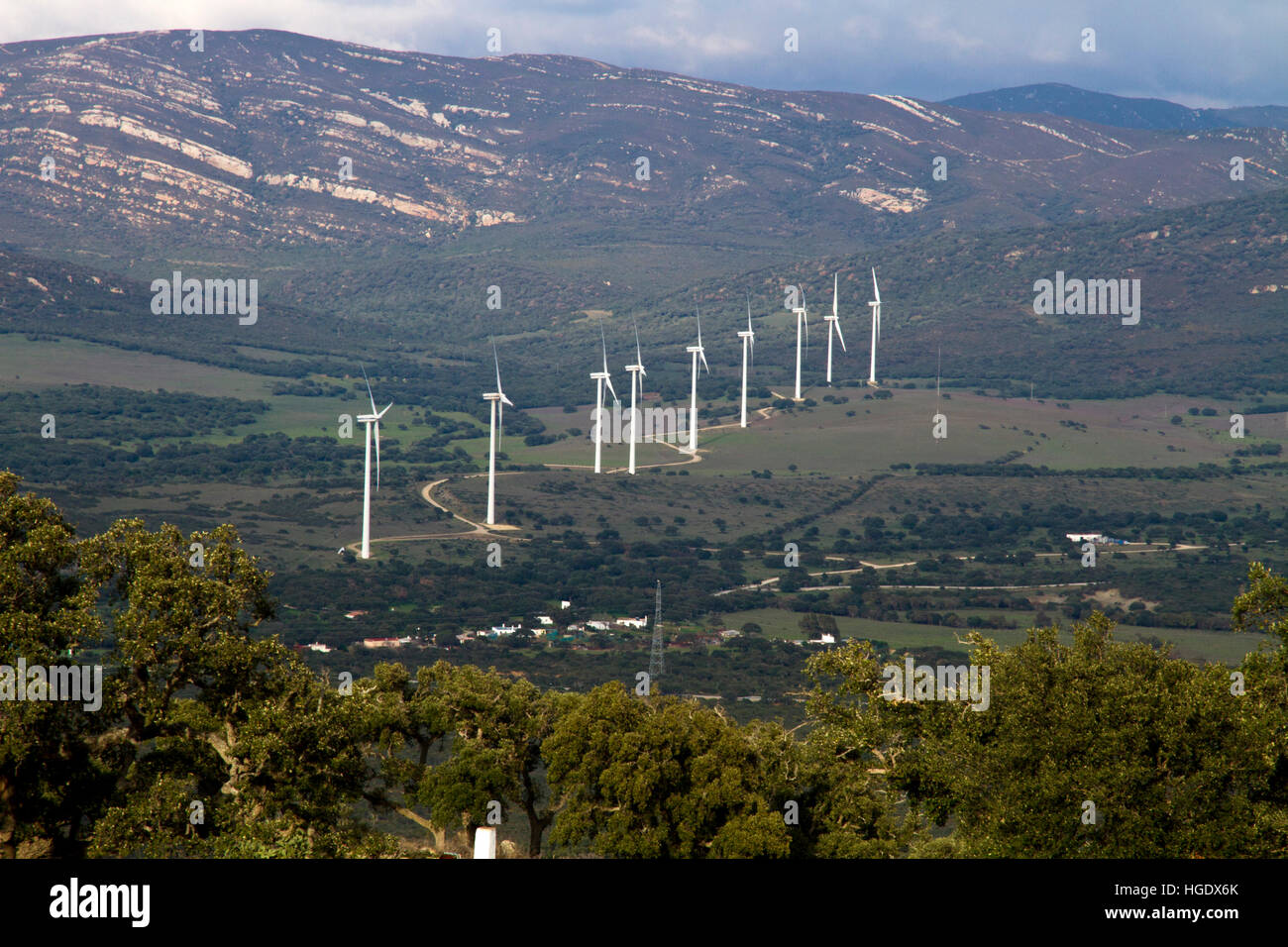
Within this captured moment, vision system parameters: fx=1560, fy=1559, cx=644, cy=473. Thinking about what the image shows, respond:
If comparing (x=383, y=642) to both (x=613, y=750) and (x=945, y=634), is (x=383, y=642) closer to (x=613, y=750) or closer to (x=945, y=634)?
(x=945, y=634)

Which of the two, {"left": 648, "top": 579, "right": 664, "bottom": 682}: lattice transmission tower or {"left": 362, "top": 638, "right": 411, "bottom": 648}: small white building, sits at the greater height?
{"left": 648, "top": 579, "right": 664, "bottom": 682}: lattice transmission tower

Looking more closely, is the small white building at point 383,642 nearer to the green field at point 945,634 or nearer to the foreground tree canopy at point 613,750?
the green field at point 945,634

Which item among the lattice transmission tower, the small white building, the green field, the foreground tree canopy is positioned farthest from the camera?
the green field

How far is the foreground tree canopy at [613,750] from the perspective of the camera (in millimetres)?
33875

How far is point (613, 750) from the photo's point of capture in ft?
134

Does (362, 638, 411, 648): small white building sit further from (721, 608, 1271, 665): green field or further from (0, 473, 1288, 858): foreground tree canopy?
(0, 473, 1288, 858): foreground tree canopy

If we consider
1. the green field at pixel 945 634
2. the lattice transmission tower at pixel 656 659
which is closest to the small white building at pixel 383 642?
the lattice transmission tower at pixel 656 659

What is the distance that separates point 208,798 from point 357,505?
136213 mm

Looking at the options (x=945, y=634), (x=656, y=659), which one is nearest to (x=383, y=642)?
(x=656, y=659)

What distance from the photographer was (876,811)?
4191 cm

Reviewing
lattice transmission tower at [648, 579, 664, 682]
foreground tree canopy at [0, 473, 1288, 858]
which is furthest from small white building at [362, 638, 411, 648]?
foreground tree canopy at [0, 473, 1288, 858]

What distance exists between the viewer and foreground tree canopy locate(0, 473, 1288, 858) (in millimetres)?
33875

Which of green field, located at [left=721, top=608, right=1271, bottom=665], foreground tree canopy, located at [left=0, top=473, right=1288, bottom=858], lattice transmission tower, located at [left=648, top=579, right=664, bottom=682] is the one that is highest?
foreground tree canopy, located at [left=0, top=473, right=1288, bottom=858]
